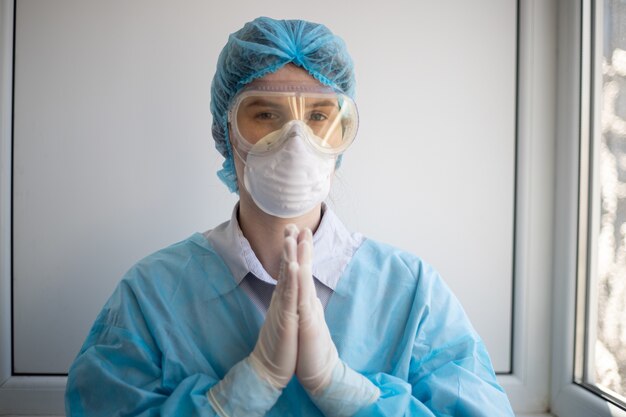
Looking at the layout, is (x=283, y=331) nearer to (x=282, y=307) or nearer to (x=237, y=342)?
(x=282, y=307)

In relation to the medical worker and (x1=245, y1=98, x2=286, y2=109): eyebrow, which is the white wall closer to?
the medical worker

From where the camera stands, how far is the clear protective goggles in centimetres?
113

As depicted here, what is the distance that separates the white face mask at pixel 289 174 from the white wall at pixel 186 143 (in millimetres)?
567

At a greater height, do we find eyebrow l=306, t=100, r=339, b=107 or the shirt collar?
eyebrow l=306, t=100, r=339, b=107

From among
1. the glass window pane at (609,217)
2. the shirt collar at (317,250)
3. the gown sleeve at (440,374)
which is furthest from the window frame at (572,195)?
the shirt collar at (317,250)

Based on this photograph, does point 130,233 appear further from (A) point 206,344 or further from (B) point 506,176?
(B) point 506,176

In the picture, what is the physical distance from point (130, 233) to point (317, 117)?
80 cm

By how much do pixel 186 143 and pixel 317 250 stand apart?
628 mm

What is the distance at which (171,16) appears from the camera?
5.34ft

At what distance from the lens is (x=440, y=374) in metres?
1.16

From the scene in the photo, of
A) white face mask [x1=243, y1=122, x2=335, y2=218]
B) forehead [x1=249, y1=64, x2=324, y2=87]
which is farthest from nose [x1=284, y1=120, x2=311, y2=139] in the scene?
forehead [x1=249, y1=64, x2=324, y2=87]

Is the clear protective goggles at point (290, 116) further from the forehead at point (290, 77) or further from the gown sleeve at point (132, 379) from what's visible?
the gown sleeve at point (132, 379)

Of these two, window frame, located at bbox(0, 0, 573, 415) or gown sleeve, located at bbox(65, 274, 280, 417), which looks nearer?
gown sleeve, located at bbox(65, 274, 280, 417)

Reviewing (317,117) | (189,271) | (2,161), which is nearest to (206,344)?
(189,271)
